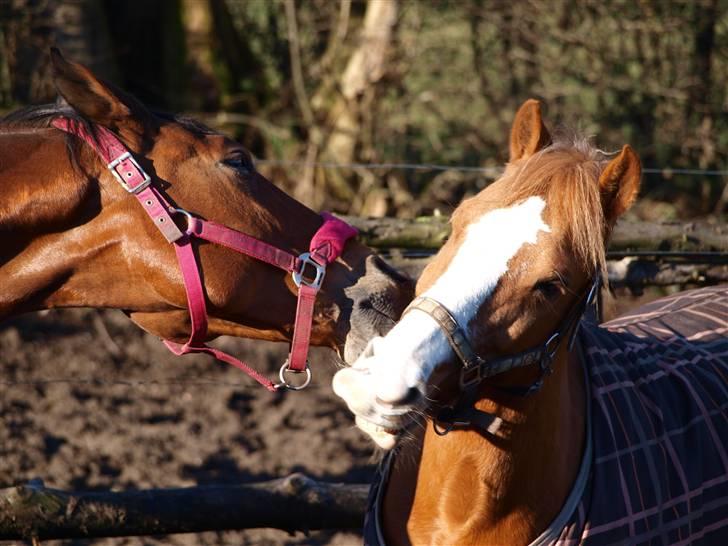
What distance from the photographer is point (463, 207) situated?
2451mm

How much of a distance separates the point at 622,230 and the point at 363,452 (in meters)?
1.89

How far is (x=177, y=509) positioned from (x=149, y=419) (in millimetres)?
1915

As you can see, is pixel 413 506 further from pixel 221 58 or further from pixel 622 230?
pixel 221 58

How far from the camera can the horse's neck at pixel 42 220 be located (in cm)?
265

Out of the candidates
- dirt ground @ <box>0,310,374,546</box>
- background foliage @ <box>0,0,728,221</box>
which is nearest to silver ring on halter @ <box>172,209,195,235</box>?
dirt ground @ <box>0,310,374,546</box>

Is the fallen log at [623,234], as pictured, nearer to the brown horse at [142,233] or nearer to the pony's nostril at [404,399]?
the brown horse at [142,233]

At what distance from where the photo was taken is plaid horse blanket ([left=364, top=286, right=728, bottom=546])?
2.44m

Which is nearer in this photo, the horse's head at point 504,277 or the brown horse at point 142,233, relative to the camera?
the horse's head at point 504,277

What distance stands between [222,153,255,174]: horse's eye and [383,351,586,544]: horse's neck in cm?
98

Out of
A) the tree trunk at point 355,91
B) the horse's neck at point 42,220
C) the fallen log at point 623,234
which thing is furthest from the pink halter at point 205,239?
the tree trunk at point 355,91

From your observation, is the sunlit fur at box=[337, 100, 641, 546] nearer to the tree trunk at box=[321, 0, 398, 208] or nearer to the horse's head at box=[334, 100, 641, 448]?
the horse's head at box=[334, 100, 641, 448]

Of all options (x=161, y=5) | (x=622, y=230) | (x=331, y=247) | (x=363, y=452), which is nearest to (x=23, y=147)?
(x=331, y=247)

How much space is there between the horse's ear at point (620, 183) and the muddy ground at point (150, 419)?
239cm

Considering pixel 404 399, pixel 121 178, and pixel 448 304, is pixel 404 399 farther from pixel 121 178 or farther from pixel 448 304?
pixel 121 178
